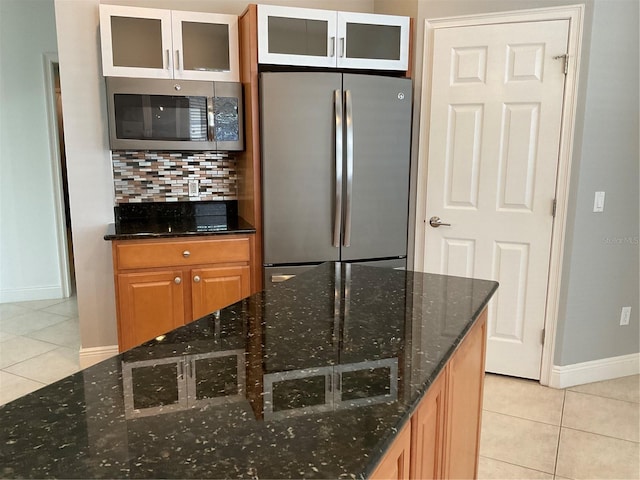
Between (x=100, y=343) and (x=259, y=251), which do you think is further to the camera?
(x=100, y=343)

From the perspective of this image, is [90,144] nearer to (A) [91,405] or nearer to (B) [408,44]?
(B) [408,44]

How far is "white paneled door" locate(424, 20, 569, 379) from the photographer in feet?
9.36

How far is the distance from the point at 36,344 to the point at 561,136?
12.2 ft

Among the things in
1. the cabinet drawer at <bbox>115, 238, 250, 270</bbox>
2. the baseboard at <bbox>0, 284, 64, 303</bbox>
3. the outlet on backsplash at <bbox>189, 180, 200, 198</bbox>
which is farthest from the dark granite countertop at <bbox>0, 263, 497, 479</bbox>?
the baseboard at <bbox>0, 284, 64, 303</bbox>

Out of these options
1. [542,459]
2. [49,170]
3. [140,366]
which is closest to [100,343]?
[49,170]

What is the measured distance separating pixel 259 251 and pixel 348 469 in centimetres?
228

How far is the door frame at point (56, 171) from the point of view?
4406 mm

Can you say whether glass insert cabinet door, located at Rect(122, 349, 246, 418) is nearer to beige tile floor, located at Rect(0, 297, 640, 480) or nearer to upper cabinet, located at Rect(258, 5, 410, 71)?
beige tile floor, located at Rect(0, 297, 640, 480)

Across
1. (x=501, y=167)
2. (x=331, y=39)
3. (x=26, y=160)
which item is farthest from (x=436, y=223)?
(x=26, y=160)

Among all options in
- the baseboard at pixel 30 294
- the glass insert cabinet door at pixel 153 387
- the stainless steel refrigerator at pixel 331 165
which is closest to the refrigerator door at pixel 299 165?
the stainless steel refrigerator at pixel 331 165

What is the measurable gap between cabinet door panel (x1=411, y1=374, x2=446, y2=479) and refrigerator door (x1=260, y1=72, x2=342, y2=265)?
5.71 ft

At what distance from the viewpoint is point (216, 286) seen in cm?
298

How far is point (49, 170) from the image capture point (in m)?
4.46

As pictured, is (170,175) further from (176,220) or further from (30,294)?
(30,294)
